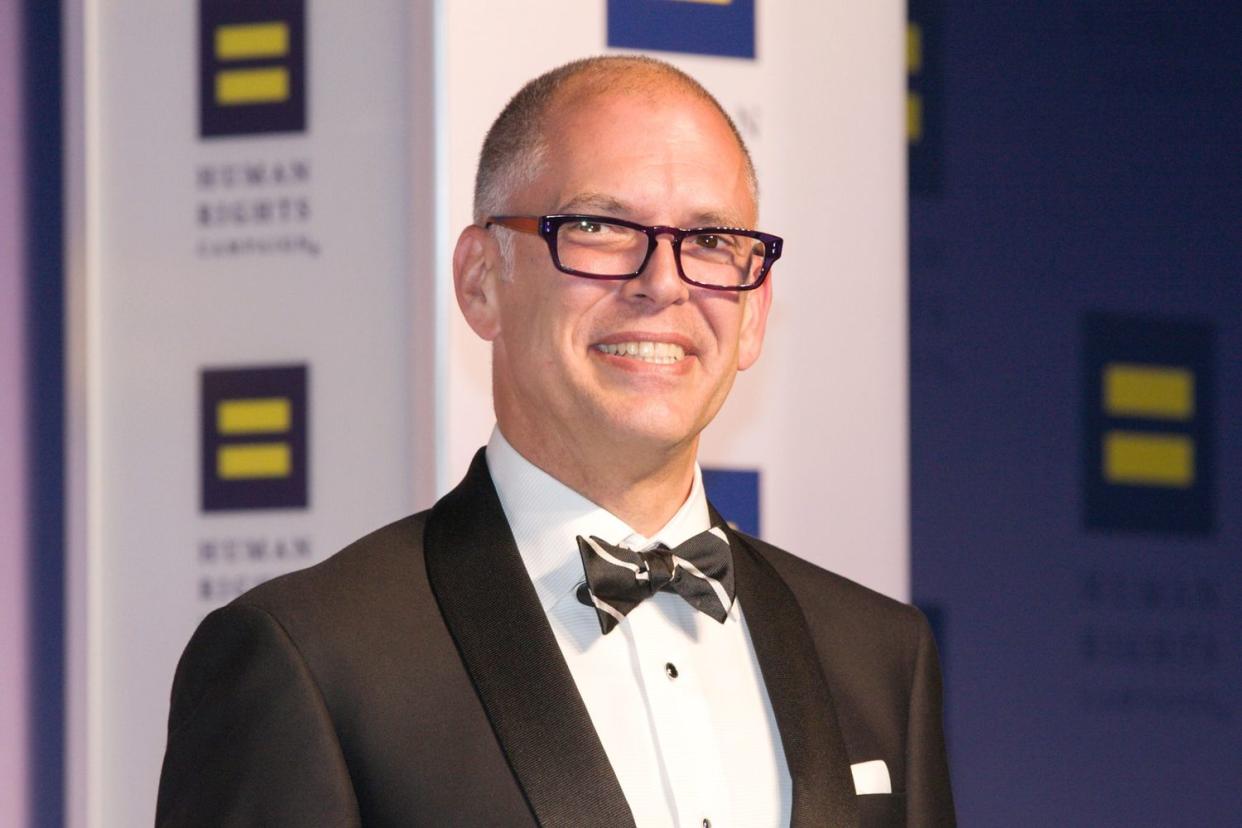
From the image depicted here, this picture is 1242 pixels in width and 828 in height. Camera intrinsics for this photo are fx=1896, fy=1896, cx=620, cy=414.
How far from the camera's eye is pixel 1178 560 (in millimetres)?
4160

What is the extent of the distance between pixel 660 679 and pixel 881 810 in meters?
0.29

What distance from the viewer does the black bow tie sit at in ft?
6.38

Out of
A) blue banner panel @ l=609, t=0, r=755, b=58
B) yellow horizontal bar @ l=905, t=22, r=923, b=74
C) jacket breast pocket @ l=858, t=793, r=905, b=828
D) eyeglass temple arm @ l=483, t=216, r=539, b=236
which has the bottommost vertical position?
jacket breast pocket @ l=858, t=793, r=905, b=828

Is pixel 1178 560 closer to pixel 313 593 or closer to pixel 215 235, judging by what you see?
pixel 215 235

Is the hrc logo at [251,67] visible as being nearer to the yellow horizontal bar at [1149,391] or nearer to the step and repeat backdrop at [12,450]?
the step and repeat backdrop at [12,450]

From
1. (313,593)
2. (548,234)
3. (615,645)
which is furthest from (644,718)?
(548,234)

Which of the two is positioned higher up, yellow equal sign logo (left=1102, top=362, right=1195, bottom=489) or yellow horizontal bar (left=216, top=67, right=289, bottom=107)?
yellow horizontal bar (left=216, top=67, right=289, bottom=107)

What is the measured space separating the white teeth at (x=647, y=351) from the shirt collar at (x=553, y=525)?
16 centimetres

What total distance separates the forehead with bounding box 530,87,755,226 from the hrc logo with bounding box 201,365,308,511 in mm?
1282

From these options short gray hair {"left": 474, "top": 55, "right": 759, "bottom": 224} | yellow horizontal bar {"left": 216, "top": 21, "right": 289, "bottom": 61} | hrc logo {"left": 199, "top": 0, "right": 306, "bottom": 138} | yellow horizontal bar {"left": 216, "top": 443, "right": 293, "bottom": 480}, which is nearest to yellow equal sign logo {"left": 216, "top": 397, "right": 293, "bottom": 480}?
yellow horizontal bar {"left": 216, "top": 443, "right": 293, "bottom": 480}

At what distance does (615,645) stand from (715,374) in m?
0.31

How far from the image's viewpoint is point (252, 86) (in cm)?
325

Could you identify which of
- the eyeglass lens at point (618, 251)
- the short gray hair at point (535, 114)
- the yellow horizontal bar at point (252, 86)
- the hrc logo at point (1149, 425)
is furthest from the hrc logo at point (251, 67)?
the hrc logo at point (1149, 425)

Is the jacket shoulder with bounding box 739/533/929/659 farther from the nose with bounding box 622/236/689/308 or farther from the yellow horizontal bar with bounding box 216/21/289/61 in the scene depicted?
the yellow horizontal bar with bounding box 216/21/289/61
